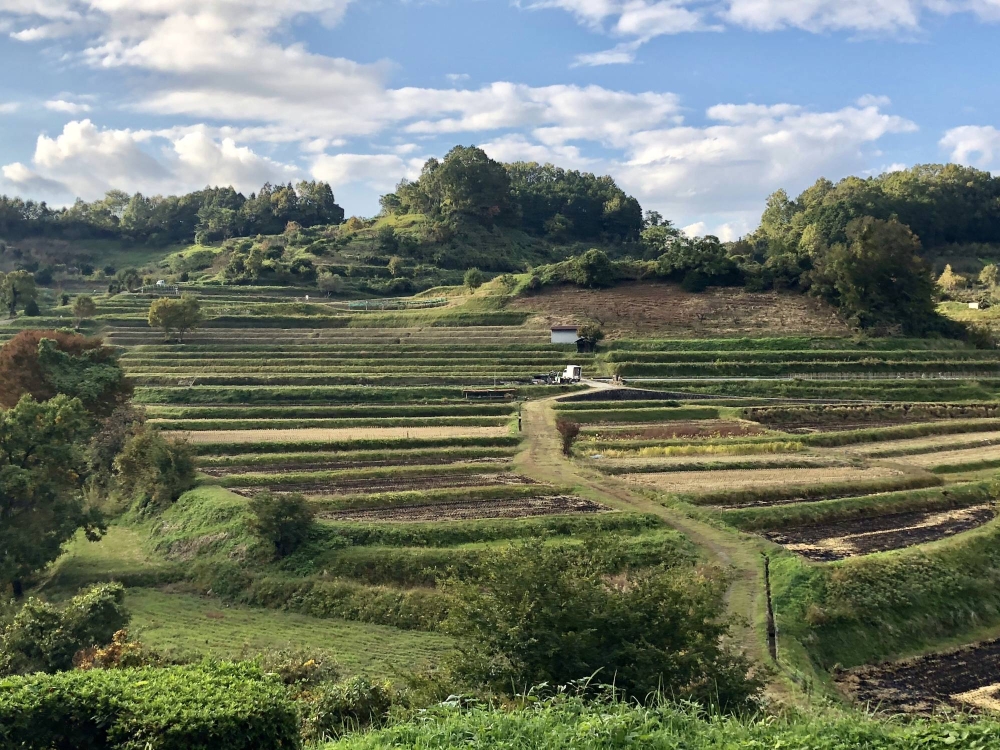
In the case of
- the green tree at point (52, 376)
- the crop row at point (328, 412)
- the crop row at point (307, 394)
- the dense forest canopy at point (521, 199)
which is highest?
the dense forest canopy at point (521, 199)

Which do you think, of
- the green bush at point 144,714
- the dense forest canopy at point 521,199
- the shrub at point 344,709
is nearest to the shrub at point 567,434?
the shrub at point 344,709

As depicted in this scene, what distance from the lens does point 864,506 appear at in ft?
95.5

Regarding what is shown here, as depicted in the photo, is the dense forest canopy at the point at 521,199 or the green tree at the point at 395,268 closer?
the green tree at the point at 395,268

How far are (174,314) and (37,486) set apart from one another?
36448mm

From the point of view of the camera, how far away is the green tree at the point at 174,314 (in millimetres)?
60125

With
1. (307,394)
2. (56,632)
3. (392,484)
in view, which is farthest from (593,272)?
(56,632)

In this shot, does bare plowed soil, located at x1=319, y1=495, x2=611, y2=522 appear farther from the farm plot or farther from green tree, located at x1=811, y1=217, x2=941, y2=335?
green tree, located at x1=811, y1=217, x2=941, y2=335

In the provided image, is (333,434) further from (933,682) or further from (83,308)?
(83,308)

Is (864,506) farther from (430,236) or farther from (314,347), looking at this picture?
(430,236)

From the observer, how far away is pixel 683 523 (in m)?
27.6

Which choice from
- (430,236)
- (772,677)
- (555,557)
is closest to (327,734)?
(555,557)

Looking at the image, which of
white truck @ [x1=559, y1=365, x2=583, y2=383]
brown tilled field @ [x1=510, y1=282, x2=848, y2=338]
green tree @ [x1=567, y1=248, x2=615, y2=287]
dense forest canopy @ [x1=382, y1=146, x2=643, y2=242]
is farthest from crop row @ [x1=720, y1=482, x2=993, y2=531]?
dense forest canopy @ [x1=382, y1=146, x2=643, y2=242]

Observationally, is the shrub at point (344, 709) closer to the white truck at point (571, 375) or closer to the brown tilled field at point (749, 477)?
the brown tilled field at point (749, 477)

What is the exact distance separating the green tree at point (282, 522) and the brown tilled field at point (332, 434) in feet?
39.8
